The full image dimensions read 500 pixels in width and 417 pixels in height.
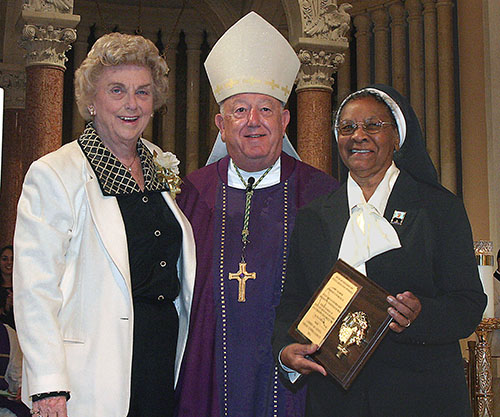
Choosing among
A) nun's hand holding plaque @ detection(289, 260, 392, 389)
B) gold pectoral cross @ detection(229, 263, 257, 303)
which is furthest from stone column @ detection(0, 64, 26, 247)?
nun's hand holding plaque @ detection(289, 260, 392, 389)

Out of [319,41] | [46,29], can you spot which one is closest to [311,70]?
[319,41]

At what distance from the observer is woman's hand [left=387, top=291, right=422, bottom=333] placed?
2.13 meters

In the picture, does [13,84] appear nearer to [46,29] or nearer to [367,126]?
[46,29]

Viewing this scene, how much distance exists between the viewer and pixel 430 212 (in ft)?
7.56

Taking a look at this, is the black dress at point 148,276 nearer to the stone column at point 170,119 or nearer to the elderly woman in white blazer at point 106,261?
the elderly woman in white blazer at point 106,261

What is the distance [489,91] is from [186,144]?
14.5ft

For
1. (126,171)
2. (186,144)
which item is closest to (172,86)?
(186,144)

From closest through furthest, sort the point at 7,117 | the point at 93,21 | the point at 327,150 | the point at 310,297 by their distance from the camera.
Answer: the point at 310,297, the point at 327,150, the point at 7,117, the point at 93,21

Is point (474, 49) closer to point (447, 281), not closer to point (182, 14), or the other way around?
point (182, 14)

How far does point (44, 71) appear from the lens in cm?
621

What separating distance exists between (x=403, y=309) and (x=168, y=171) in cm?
125

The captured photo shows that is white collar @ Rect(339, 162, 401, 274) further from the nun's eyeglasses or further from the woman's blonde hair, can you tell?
the woman's blonde hair

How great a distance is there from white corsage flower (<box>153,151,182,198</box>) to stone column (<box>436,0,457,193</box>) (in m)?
6.66

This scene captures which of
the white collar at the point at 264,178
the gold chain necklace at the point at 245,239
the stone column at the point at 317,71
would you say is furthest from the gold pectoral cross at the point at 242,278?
the stone column at the point at 317,71
